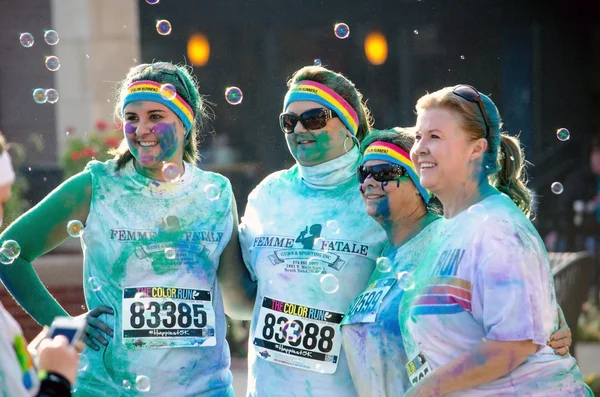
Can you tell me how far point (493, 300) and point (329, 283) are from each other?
0.83 meters

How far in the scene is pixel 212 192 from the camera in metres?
3.88

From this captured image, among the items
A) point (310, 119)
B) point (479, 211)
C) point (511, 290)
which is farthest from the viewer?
point (310, 119)

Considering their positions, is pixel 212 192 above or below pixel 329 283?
above

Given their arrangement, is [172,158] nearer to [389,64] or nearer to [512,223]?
[512,223]

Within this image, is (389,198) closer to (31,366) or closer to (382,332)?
(382,332)

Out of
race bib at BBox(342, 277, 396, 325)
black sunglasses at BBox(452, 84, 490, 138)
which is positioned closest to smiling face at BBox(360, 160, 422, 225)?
race bib at BBox(342, 277, 396, 325)

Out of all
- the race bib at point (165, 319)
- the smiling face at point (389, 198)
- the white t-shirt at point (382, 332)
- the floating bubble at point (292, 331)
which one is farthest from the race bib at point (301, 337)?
the smiling face at point (389, 198)

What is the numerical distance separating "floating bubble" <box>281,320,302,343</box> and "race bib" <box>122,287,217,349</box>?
285mm

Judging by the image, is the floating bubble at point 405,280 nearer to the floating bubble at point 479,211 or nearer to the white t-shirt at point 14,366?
the floating bubble at point 479,211

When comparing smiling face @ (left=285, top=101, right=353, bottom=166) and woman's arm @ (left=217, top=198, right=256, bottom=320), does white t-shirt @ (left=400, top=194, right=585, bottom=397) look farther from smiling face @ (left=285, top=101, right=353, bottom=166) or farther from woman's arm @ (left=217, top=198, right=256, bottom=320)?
woman's arm @ (left=217, top=198, right=256, bottom=320)

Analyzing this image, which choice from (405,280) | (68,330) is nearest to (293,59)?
(405,280)

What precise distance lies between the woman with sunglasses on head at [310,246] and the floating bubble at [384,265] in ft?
0.50

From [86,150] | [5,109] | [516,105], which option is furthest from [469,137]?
[5,109]

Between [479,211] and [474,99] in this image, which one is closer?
[479,211]
